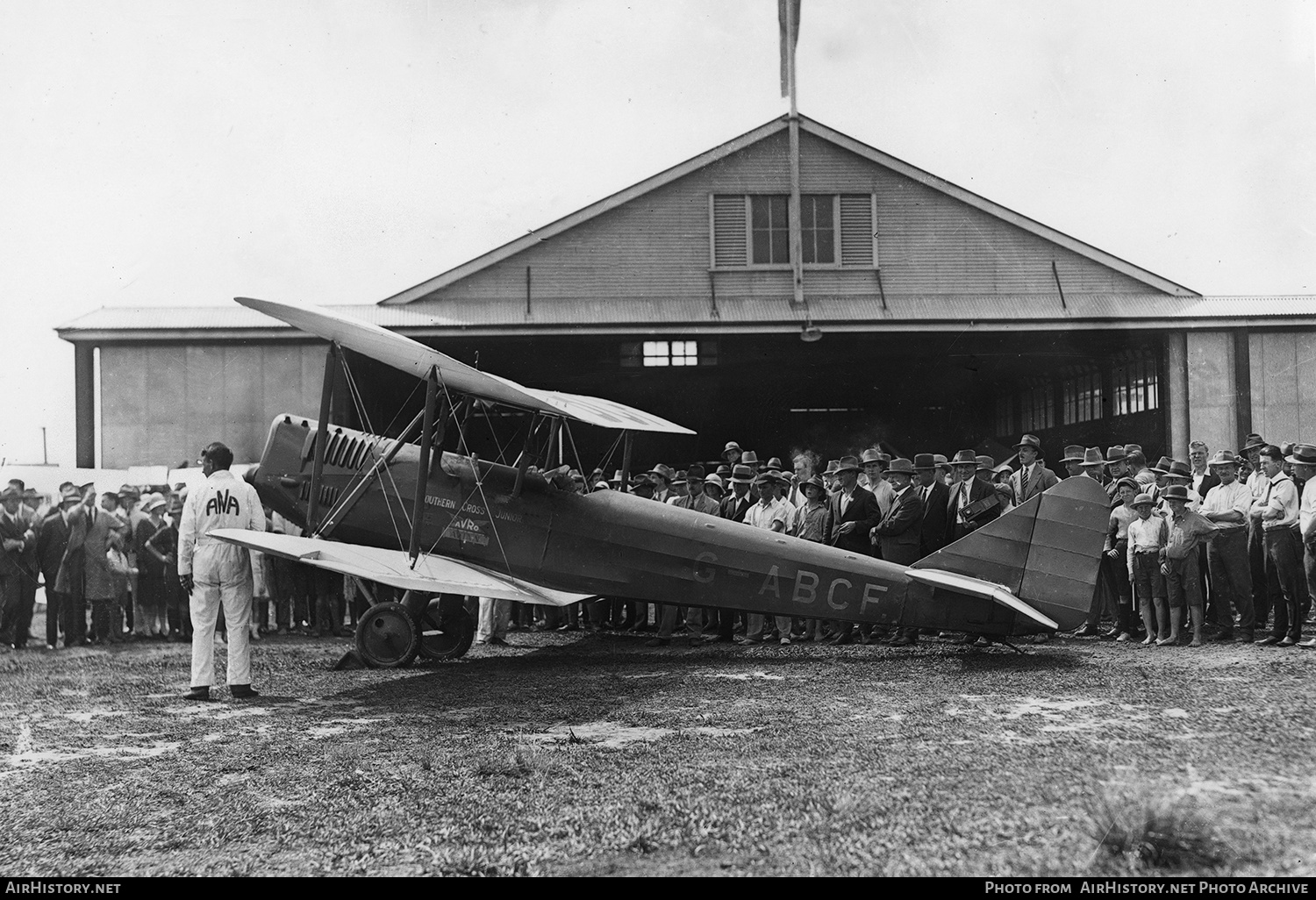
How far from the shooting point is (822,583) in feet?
30.9

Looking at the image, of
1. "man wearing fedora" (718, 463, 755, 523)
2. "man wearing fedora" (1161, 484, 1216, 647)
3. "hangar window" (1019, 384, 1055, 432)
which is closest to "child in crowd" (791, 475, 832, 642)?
"man wearing fedora" (718, 463, 755, 523)

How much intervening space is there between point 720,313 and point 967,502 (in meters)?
7.81

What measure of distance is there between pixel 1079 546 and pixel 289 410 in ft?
42.4

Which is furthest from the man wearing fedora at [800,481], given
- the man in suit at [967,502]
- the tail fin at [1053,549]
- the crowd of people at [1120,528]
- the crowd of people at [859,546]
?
the tail fin at [1053,549]

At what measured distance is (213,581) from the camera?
830 centimetres

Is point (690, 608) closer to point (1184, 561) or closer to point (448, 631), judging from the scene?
point (448, 631)

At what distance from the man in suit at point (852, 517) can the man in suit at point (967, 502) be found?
0.83 meters

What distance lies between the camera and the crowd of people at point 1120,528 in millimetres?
9820

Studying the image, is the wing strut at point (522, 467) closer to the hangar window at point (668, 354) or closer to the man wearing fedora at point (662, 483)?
the man wearing fedora at point (662, 483)

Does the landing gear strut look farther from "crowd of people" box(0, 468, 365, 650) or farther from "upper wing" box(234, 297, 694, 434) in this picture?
"crowd of people" box(0, 468, 365, 650)

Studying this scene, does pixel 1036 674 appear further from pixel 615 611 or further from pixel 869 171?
pixel 869 171

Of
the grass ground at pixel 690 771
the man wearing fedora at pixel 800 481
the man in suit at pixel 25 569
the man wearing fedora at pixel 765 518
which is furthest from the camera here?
the man wearing fedora at pixel 800 481

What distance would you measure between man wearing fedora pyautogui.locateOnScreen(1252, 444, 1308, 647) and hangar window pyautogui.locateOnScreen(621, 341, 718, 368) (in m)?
14.9

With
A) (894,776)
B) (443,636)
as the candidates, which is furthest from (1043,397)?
(894,776)
